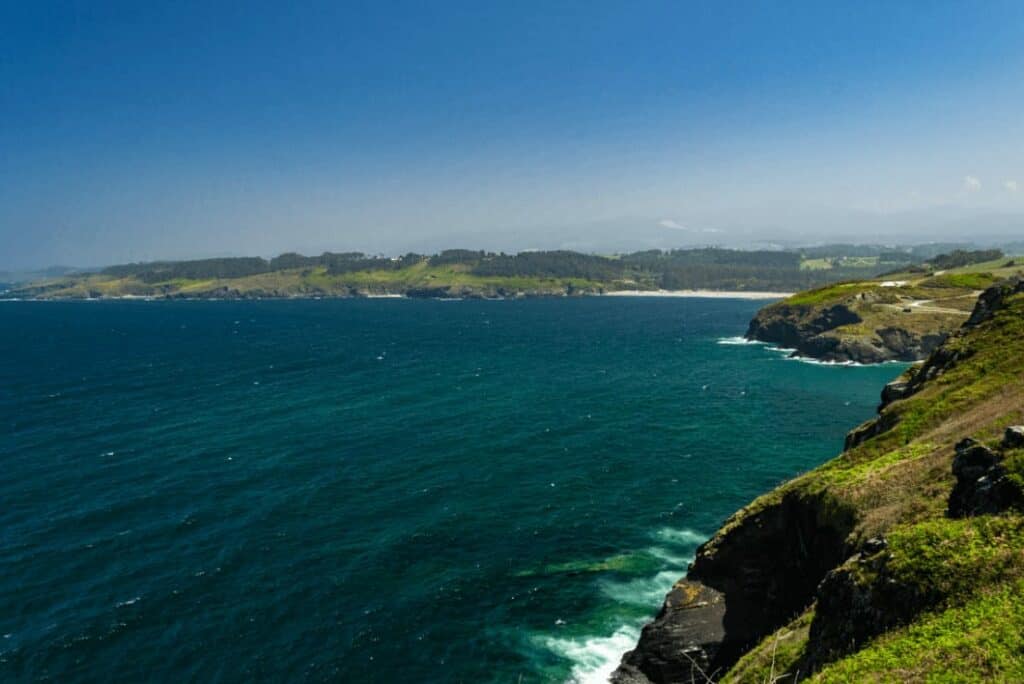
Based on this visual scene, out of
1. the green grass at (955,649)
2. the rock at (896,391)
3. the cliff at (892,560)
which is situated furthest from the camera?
the rock at (896,391)

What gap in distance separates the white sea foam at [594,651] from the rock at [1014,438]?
83.5 feet

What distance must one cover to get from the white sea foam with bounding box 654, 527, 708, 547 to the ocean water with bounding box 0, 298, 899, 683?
0.36 metres

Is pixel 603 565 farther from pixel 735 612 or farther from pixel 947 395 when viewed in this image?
pixel 947 395

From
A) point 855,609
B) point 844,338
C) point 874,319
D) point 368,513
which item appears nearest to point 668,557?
point 855,609

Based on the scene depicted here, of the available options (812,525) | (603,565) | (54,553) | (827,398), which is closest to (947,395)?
(812,525)

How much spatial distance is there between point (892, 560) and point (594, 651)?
887 inches

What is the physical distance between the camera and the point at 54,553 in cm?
5234

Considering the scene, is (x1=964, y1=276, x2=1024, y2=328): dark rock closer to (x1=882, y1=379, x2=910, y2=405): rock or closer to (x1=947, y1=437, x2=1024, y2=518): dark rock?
(x1=882, y1=379, x2=910, y2=405): rock

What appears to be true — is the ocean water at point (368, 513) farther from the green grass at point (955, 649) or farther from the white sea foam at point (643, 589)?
the green grass at point (955, 649)

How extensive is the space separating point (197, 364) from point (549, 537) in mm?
123085

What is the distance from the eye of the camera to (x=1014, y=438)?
971 inches

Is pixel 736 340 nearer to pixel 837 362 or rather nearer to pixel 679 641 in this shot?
pixel 837 362

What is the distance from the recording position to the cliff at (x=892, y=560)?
65.0 ft

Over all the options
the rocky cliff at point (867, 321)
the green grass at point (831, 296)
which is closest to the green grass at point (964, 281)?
the rocky cliff at point (867, 321)
